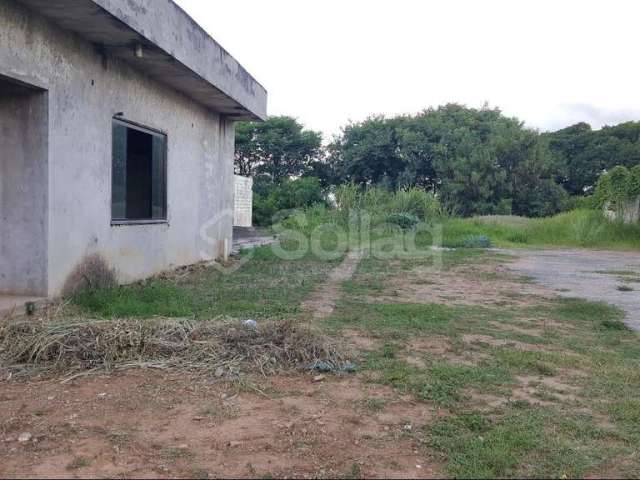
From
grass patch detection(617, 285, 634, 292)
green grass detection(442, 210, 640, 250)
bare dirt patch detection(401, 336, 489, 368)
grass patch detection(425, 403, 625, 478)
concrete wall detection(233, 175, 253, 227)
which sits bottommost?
grass patch detection(425, 403, 625, 478)

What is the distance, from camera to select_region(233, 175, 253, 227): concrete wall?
20.3 meters

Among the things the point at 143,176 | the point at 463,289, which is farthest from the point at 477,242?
the point at 143,176

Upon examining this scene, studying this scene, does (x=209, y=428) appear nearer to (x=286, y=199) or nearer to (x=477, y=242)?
(x=477, y=242)

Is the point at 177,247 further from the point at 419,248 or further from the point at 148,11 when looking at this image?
the point at 419,248

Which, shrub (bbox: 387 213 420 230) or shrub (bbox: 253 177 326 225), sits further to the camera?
shrub (bbox: 253 177 326 225)

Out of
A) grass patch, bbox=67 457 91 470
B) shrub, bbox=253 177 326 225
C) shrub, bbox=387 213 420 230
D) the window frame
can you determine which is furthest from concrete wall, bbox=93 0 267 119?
shrub, bbox=253 177 326 225

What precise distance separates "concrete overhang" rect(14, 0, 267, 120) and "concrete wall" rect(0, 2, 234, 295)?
0.15 metres

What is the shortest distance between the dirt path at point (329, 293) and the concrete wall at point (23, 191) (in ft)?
8.40

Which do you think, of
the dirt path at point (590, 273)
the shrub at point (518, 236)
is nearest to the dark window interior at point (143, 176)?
the dirt path at point (590, 273)

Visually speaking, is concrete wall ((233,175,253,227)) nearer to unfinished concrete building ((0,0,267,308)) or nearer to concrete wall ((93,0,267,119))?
concrete wall ((93,0,267,119))

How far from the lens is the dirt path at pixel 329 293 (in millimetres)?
5960

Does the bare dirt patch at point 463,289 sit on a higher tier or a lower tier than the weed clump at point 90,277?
lower

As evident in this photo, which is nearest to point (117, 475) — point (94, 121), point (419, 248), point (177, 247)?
point (94, 121)

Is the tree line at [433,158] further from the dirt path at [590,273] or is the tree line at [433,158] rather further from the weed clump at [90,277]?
the weed clump at [90,277]
